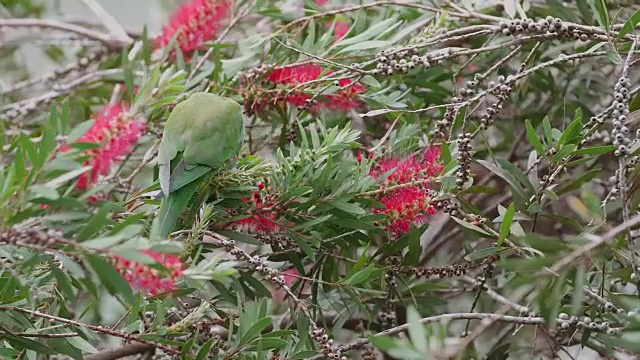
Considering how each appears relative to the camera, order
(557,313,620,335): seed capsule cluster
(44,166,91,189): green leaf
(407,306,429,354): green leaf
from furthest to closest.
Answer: (557,313,620,335): seed capsule cluster → (44,166,91,189): green leaf → (407,306,429,354): green leaf

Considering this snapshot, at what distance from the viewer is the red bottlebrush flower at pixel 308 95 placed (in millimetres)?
1295

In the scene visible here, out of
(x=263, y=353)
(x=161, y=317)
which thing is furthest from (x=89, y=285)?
(x=263, y=353)

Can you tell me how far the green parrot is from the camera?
1.07 metres

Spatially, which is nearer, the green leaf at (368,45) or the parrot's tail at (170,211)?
the parrot's tail at (170,211)

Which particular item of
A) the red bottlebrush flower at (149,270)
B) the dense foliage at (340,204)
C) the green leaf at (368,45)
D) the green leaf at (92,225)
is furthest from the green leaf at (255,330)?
the green leaf at (368,45)

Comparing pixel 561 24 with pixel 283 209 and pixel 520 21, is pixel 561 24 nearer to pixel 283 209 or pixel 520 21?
pixel 520 21

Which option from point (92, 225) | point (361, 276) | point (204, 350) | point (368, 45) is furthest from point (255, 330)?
point (368, 45)

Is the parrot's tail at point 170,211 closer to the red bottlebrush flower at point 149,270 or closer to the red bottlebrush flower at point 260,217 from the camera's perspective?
the red bottlebrush flower at point 260,217

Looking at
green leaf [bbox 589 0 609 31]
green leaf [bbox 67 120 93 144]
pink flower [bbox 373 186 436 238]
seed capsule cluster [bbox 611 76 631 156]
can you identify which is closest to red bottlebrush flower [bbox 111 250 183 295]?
green leaf [bbox 67 120 93 144]

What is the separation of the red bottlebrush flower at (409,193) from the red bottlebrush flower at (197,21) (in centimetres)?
55

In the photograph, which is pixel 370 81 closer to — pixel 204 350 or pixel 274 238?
pixel 274 238

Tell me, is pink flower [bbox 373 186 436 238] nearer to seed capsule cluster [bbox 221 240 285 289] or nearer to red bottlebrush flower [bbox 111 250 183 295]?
seed capsule cluster [bbox 221 240 285 289]

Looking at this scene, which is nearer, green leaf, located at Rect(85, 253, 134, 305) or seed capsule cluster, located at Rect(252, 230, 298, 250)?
green leaf, located at Rect(85, 253, 134, 305)

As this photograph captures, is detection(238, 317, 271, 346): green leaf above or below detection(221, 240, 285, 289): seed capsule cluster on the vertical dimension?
below
